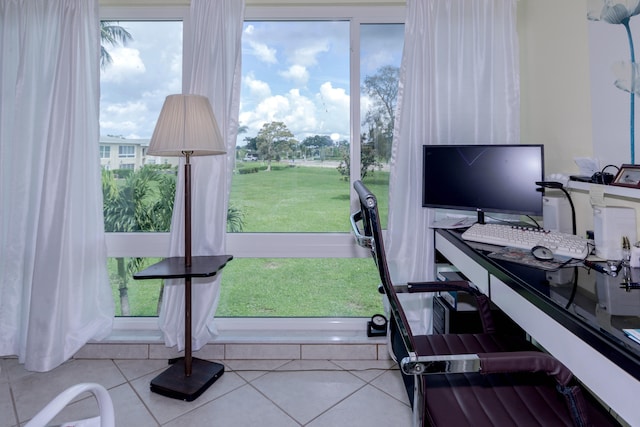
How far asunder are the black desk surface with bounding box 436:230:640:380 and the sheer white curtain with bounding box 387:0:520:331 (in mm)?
925

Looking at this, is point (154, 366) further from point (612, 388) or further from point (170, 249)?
point (612, 388)

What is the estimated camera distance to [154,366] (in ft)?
6.75

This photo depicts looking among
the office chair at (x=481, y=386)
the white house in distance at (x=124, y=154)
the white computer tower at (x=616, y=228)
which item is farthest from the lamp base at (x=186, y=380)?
the white computer tower at (x=616, y=228)

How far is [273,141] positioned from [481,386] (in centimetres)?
184

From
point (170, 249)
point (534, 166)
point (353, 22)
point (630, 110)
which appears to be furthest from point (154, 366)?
point (630, 110)

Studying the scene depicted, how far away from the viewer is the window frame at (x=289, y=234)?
2174 millimetres

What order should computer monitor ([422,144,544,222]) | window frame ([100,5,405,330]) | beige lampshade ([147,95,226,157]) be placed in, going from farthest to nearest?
window frame ([100,5,405,330]), beige lampshade ([147,95,226,157]), computer monitor ([422,144,544,222])

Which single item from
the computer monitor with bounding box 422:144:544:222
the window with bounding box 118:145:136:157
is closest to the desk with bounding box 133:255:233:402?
the window with bounding box 118:145:136:157

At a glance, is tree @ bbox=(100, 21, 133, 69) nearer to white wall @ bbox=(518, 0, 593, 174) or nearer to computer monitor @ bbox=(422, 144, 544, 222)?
computer monitor @ bbox=(422, 144, 544, 222)

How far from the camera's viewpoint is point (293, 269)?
2305mm

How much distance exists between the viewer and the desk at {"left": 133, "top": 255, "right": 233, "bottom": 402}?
67.1 inches

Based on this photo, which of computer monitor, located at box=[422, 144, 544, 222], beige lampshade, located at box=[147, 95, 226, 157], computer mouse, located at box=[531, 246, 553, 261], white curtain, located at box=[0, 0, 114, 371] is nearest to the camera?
computer mouse, located at box=[531, 246, 553, 261]

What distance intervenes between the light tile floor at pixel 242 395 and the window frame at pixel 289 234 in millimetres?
700

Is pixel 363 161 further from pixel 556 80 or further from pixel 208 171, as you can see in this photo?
pixel 556 80
